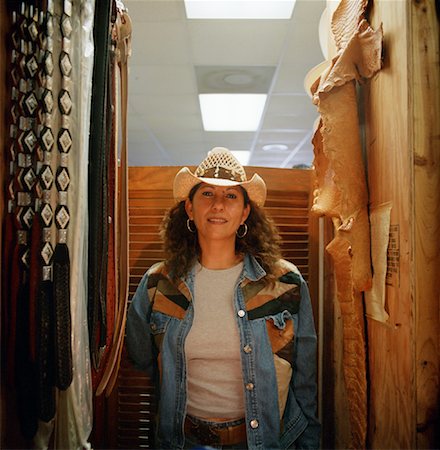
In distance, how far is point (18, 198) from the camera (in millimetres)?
788

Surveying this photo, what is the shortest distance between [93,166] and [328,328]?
1350mm

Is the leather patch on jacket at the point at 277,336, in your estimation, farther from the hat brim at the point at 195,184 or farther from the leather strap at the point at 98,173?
the leather strap at the point at 98,173

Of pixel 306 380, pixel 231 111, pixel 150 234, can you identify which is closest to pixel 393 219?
pixel 306 380

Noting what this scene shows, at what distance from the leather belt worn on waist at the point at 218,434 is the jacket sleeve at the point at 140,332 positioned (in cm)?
33

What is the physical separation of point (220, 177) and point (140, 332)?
2.22 ft

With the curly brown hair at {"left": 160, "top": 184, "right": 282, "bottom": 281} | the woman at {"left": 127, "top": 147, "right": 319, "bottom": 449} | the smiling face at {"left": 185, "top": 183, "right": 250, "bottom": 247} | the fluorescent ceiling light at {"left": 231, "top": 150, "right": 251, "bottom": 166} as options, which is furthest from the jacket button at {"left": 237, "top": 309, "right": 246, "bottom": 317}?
the fluorescent ceiling light at {"left": 231, "top": 150, "right": 251, "bottom": 166}

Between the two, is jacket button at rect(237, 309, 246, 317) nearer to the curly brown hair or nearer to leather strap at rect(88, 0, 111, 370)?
the curly brown hair

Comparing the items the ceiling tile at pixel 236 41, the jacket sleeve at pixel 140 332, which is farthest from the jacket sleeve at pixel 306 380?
the ceiling tile at pixel 236 41

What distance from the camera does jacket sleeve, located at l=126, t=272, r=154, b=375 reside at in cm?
157

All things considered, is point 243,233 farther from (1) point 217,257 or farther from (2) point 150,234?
(2) point 150,234

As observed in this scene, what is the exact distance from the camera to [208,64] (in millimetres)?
3342

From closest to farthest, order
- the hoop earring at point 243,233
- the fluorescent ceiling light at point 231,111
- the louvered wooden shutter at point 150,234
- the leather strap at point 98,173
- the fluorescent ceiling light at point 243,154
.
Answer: the leather strap at point 98,173 → the hoop earring at point 243,233 → the louvered wooden shutter at point 150,234 → the fluorescent ceiling light at point 231,111 → the fluorescent ceiling light at point 243,154

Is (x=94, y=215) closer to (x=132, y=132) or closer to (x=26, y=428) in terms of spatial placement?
(x=26, y=428)

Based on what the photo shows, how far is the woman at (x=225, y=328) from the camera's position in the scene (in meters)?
1.40
